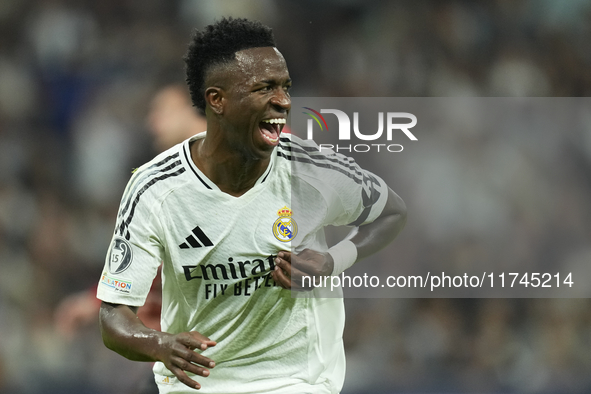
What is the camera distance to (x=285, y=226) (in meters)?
2.55

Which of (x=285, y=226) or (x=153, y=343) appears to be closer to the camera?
(x=153, y=343)

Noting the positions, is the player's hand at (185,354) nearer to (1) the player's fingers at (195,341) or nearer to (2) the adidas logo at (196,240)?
(1) the player's fingers at (195,341)

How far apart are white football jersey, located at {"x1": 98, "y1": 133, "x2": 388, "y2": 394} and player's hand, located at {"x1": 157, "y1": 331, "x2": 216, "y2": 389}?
33cm

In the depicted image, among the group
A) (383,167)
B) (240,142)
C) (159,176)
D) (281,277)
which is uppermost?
(383,167)

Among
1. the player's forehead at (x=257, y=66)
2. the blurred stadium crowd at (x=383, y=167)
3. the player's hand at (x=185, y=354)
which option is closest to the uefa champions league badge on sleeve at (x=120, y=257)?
the player's hand at (x=185, y=354)

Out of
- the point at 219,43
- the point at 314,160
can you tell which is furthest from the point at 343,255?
the point at 219,43

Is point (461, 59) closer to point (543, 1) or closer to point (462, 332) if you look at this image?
point (543, 1)

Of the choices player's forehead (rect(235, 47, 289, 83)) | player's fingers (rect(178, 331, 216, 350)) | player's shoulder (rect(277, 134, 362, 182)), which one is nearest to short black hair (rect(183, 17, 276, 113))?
player's forehead (rect(235, 47, 289, 83))

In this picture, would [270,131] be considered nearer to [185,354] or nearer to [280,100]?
[280,100]

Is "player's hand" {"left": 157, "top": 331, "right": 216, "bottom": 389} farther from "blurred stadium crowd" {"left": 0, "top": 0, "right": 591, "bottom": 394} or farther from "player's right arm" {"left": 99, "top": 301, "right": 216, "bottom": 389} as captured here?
"blurred stadium crowd" {"left": 0, "top": 0, "right": 591, "bottom": 394}

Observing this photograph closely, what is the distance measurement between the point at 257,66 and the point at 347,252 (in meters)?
0.75

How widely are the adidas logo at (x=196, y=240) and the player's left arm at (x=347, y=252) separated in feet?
0.84

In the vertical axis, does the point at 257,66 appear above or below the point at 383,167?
above

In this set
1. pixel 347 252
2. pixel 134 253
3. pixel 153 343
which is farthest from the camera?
pixel 347 252
